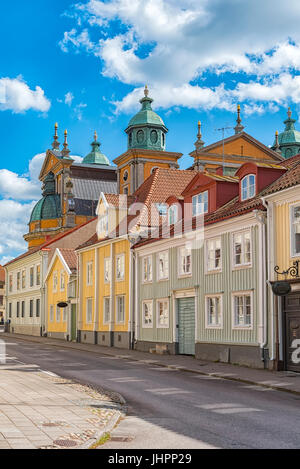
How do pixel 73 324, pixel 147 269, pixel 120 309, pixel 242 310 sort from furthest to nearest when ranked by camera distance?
pixel 73 324 < pixel 120 309 < pixel 147 269 < pixel 242 310

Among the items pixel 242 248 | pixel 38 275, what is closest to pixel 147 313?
pixel 242 248

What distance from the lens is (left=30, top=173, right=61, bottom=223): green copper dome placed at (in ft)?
293

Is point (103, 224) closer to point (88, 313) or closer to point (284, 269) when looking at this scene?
point (88, 313)

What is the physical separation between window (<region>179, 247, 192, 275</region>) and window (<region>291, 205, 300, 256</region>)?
7.66m

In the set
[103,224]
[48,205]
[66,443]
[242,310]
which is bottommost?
[66,443]

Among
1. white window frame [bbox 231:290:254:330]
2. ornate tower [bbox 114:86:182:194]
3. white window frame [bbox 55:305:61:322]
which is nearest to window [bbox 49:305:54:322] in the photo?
white window frame [bbox 55:305:61:322]

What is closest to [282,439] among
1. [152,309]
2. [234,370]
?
[234,370]

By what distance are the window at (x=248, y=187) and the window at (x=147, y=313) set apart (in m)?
8.65

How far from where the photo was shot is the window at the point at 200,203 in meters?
29.1

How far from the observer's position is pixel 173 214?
105 feet

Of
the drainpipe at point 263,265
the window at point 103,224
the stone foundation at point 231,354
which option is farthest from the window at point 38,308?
the drainpipe at point 263,265

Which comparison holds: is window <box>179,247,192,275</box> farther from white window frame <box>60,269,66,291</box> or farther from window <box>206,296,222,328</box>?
white window frame <box>60,269,66,291</box>

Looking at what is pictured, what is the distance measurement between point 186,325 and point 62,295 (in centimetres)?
1960
